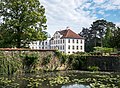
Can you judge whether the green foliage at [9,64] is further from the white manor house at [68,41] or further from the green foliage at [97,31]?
the green foliage at [97,31]

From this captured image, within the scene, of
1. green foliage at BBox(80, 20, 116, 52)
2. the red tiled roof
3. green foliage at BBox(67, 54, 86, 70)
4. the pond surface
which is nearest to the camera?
the pond surface

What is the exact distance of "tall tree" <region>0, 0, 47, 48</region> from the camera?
30.6m

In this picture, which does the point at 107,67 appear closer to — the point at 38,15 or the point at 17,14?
the point at 38,15

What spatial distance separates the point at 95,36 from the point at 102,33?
247 centimetres

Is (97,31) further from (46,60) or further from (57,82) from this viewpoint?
(57,82)

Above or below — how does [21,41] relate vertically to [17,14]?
below

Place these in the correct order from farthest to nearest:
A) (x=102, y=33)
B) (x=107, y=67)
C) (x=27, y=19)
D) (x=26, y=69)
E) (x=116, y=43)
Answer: (x=102, y=33) < (x=116, y=43) < (x=27, y=19) < (x=107, y=67) < (x=26, y=69)

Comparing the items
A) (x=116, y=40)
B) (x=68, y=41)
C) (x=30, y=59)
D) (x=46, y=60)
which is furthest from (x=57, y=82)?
(x=68, y=41)

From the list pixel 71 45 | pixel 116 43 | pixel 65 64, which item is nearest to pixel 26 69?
pixel 65 64

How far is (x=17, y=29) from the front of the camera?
3119 cm

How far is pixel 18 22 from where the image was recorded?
3042 centimetres

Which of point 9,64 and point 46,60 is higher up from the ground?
point 46,60

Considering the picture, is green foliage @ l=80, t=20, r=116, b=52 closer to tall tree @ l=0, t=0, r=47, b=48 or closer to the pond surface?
tall tree @ l=0, t=0, r=47, b=48

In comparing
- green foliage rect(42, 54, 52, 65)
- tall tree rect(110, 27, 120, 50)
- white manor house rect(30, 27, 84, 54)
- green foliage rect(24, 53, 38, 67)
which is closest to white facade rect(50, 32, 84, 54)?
white manor house rect(30, 27, 84, 54)
